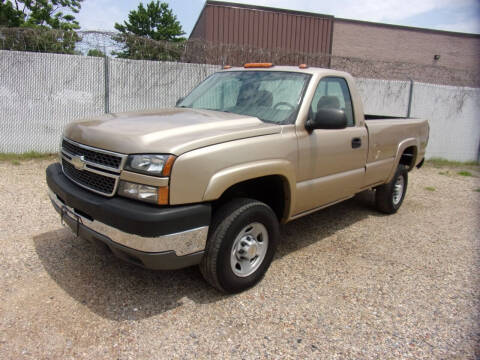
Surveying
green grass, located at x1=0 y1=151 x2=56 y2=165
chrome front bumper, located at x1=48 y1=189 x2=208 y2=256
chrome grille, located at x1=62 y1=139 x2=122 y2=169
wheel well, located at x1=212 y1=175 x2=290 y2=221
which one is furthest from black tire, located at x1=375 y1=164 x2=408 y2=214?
green grass, located at x1=0 y1=151 x2=56 y2=165

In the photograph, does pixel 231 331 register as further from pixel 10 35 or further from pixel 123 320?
pixel 10 35

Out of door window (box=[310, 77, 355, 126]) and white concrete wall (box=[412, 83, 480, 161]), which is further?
white concrete wall (box=[412, 83, 480, 161])

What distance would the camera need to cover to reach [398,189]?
18.7 ft

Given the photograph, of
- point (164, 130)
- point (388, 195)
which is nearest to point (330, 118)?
point (164, 130)

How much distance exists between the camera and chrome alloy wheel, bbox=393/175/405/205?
18.5 ft

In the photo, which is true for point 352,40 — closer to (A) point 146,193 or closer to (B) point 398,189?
(B) point 398,189

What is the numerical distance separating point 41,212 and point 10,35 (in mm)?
4847

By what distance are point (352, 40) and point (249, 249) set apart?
72.9 ft

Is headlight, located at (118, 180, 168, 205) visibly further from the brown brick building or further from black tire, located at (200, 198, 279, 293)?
the brown brick building

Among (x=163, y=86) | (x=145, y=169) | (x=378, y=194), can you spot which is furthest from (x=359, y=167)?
(x=163, y=86)

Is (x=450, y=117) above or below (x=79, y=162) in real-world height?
above

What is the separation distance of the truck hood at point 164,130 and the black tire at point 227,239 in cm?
56

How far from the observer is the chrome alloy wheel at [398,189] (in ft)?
18.5

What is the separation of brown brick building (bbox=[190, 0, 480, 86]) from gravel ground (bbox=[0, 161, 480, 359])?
775 centimetres
